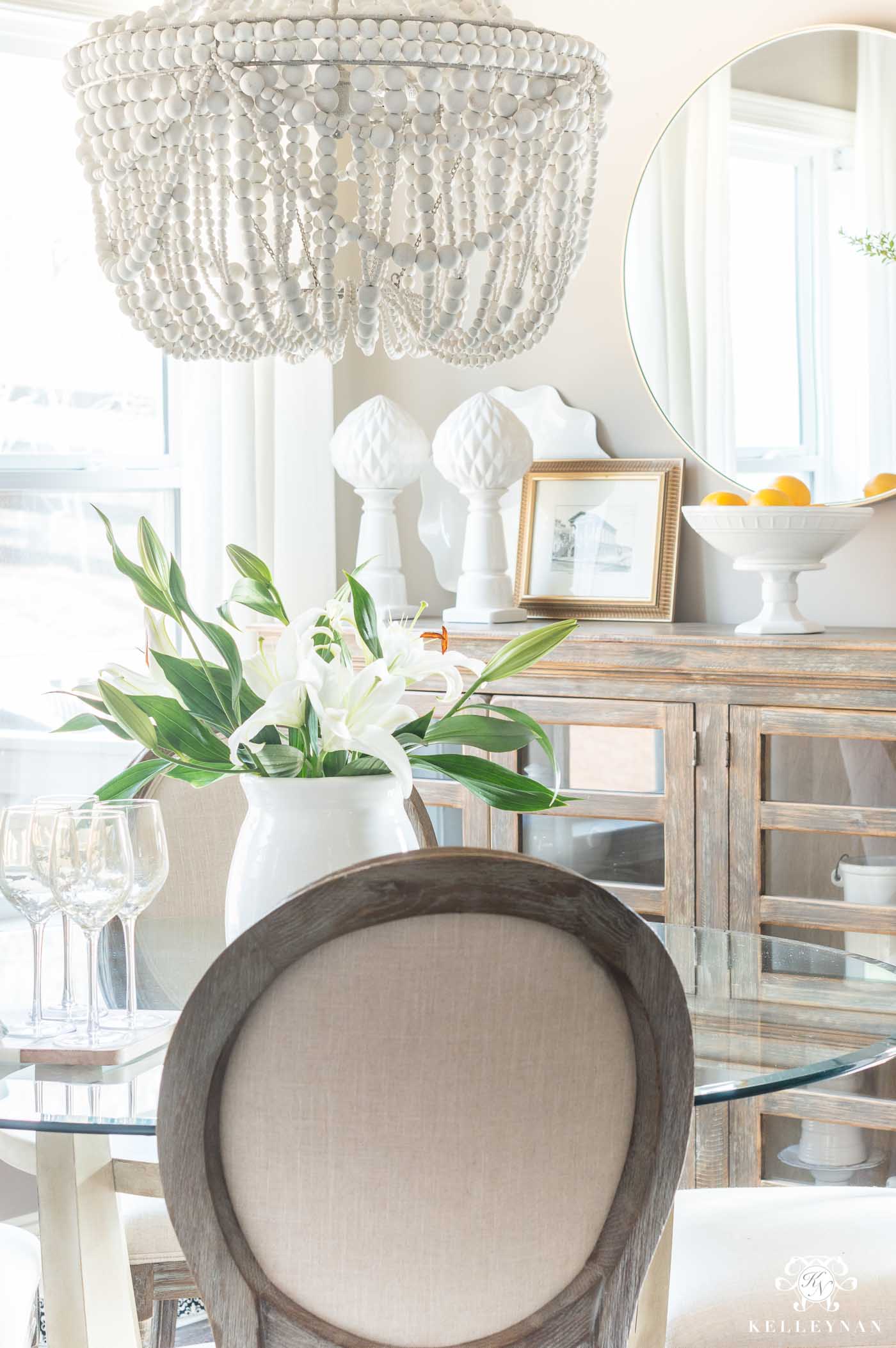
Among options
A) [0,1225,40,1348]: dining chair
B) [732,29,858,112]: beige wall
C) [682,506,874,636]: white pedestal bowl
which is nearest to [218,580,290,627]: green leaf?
[0,1225,40,1348]: dining chair

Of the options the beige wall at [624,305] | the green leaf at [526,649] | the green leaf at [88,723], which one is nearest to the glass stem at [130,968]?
the green leaf at [88,723]

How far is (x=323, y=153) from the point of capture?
1.35 meters

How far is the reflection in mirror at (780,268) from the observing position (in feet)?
8.71

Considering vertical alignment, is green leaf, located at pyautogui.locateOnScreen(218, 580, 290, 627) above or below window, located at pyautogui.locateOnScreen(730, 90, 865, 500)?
below

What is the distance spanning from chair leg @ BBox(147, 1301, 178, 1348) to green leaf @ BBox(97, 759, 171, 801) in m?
0.80

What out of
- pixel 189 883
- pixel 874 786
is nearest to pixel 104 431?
pixel 189 883

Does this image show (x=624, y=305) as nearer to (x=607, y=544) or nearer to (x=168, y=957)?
(x=607, y=544)

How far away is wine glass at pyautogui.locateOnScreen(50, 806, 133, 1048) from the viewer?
1.39 meters

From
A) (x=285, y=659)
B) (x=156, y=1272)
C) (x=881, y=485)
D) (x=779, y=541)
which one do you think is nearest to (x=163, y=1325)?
(x=156, y=1272)

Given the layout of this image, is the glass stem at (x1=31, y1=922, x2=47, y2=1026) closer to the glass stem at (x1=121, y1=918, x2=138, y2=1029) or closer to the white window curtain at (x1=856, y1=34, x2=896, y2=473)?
the glass stem at (x1=121, y1=918, x2=138, y2=1029)

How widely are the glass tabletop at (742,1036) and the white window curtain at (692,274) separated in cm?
119

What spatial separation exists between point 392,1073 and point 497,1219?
15 centimetres

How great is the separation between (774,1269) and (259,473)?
1901 mm

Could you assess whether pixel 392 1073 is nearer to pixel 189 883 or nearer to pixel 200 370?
pixel 189 883
